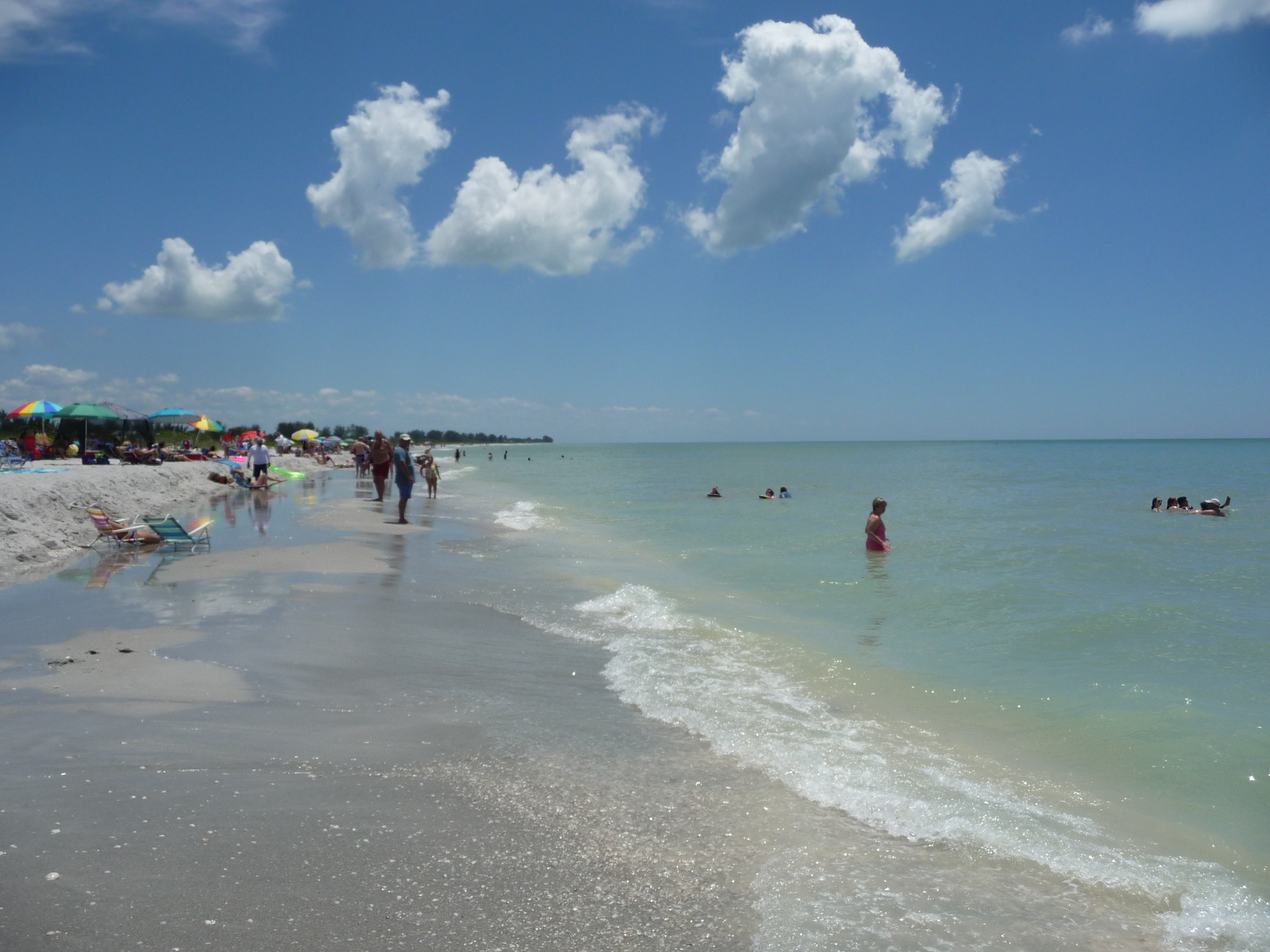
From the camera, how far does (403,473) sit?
18422 mm

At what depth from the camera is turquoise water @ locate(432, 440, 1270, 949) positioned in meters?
3.58

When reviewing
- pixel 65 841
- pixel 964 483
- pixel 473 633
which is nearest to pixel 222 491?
pixel 473 633

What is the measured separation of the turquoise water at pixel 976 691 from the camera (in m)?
3.58

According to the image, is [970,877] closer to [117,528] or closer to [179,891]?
[179,891]

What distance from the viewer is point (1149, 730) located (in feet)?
18.6

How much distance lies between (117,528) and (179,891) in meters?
12.0

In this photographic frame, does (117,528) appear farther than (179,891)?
Yes

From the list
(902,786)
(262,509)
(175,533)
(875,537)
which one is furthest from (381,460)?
(902,786)

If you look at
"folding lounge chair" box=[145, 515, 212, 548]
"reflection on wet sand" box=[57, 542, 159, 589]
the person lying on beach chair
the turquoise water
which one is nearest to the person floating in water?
the turquoise water

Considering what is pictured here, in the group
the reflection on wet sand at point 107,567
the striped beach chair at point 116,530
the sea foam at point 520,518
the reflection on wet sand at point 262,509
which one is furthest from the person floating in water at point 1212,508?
the striped beach chair at point 116,530

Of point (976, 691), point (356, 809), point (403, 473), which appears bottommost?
point (976, 691)

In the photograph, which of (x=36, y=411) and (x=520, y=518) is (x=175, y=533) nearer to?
(x=520, y=518)

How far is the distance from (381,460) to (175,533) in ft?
29.1

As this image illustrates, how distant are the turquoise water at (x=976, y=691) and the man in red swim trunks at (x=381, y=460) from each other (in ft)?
17.1
